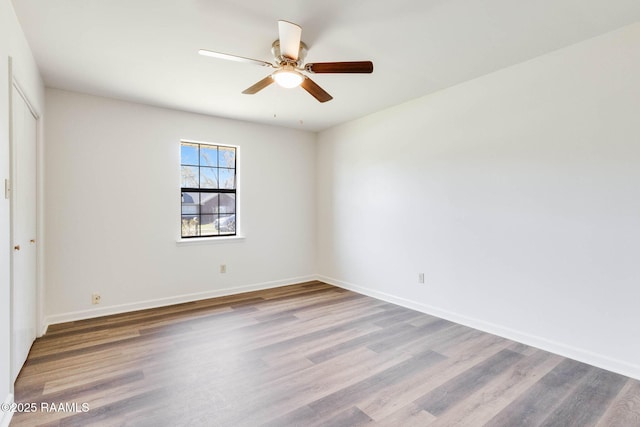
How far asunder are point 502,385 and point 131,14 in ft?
11.5

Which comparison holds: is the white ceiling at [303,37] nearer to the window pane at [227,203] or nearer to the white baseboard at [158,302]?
the window pane at [227,203]

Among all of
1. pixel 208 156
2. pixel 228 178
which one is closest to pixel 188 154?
pixel 208 156

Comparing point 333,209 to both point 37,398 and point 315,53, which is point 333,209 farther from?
point 37,398

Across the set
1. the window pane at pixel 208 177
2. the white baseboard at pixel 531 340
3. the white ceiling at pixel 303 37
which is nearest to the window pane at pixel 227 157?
the window pane at pixel 208 177

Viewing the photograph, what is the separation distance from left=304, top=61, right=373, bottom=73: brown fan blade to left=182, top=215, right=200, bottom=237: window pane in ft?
9.24

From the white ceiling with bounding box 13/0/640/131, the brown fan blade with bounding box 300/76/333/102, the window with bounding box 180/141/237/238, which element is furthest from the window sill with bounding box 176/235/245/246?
the brown fan blade with bounding box 300/76/333/102

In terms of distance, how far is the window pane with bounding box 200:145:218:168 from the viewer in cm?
434

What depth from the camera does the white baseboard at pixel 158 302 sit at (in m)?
3.35

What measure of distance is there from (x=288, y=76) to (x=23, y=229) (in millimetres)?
2381

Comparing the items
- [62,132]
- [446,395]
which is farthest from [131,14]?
[446,395]

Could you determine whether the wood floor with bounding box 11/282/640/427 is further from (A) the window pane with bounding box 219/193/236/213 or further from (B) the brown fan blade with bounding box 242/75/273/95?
(B) the brown fan blade with bounding box 242/75/273/95

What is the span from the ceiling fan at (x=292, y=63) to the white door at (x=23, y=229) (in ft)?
4.92

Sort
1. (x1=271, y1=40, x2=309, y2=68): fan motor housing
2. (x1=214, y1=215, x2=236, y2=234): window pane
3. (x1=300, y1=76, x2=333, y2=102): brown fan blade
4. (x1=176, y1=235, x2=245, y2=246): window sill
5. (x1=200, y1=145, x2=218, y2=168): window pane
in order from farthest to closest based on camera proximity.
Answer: (x1=214, y1=215, x2=236, y2=234): window pane, (x1=200, y1=145, x2=218, y2=168): window pane, (x1=176, y1=235, x2=245, y2=246): window sill, (x1=300, y1=76, x2=333, y2=102): brown fan blade, (x1=271, y1=40, x2=309, y2=68): fan motor housing

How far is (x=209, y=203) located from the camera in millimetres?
4426
